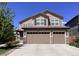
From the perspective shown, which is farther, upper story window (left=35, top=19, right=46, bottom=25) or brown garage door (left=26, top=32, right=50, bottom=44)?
upper story window (left=35, top=19, right=46, bottom=25)

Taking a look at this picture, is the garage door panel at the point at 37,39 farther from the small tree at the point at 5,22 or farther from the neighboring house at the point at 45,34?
the small tree at the point at 5,22

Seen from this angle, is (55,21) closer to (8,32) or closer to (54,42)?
(54,42)

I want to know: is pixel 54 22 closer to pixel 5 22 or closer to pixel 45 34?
pixel 45 34

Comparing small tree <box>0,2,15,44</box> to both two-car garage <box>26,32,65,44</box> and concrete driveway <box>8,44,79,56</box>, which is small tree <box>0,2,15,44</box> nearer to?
concrete driveway <box>8,44,79,56</box>

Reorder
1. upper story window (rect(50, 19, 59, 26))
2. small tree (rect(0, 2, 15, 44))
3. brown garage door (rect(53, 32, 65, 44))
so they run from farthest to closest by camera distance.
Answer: upper story window (rect(50, 19, 59, 26)), brown garage door (rect(53, 32, 65, 44)), small tree (rect(0, 2, 15, 44))

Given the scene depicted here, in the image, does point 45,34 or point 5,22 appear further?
point 45,34

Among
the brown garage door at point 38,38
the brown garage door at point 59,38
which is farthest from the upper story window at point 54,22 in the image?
the brown garage door at point 38,38

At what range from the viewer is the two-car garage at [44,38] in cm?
3822

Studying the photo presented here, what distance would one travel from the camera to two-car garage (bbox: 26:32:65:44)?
125 feet

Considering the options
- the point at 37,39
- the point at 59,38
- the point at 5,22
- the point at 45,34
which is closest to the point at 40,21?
→ the point at 45,34

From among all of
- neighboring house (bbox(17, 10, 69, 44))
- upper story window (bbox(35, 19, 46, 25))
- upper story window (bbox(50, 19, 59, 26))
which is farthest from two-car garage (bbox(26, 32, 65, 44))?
upper story window (bbox(50, 19, 59, 26))

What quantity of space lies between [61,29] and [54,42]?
8.42 feet

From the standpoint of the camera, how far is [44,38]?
3834cm

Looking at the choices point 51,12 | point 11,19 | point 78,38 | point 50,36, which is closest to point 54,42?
point 50,36
